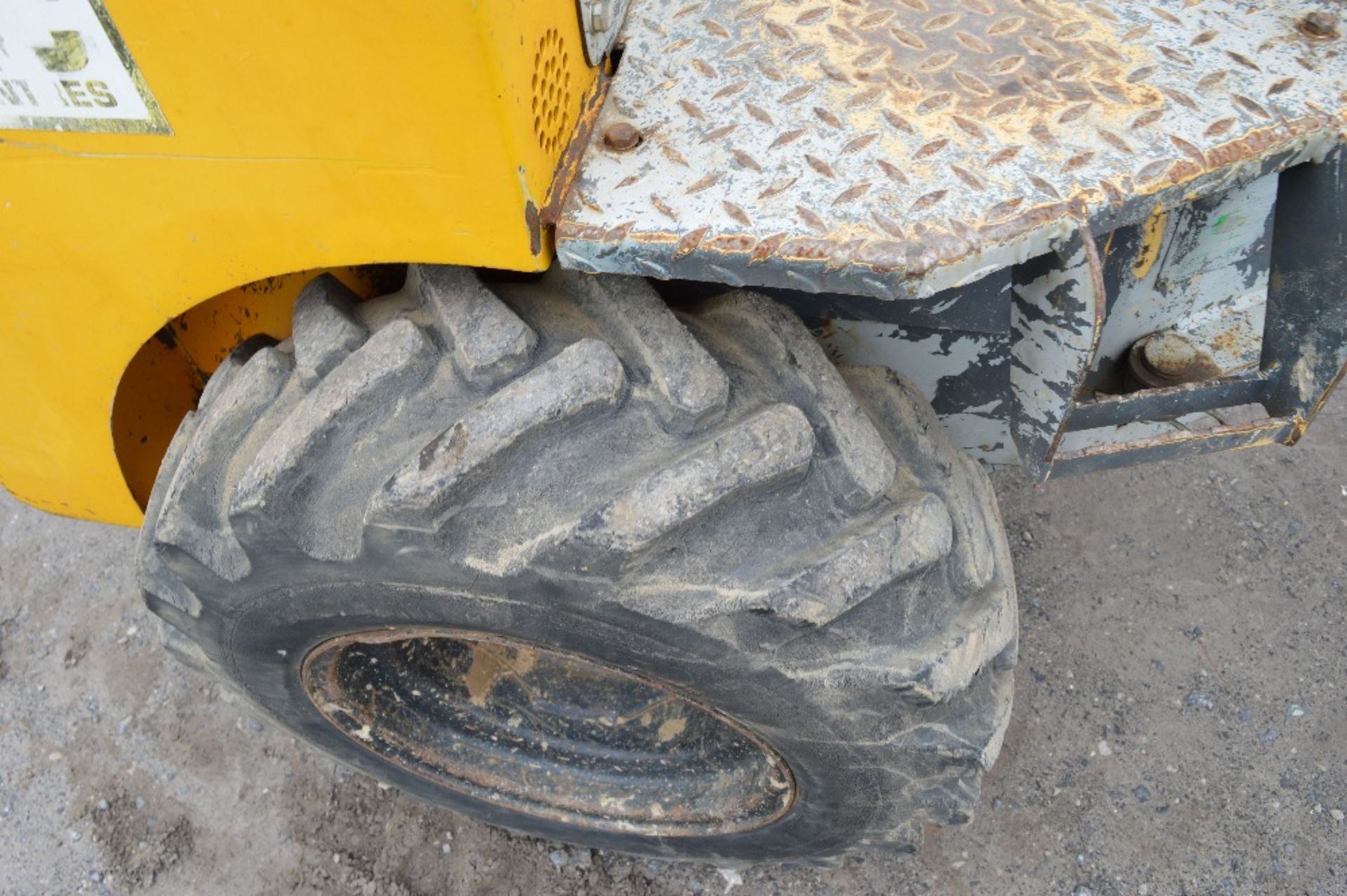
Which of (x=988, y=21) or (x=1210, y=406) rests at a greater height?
(x=988, y=21)

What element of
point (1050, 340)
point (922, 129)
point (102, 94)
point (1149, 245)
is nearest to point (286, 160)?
point (102, 94)

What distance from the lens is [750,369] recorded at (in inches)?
47.1

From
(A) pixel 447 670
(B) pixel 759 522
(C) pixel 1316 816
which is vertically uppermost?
(B) pixel 759 522

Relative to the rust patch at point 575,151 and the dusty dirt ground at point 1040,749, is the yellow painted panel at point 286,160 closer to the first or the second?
the rust patch at point 575,151

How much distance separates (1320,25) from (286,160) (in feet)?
3.62

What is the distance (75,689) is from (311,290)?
1.42m

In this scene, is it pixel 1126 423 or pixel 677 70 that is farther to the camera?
pixel 1126 423

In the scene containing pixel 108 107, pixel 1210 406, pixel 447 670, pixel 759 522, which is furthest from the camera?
pixel 447 670

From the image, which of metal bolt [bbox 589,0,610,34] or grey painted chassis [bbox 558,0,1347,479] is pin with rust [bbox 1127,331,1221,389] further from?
metal bolt [bbox 589,0,610,34]

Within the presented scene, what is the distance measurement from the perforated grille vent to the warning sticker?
1.21ft

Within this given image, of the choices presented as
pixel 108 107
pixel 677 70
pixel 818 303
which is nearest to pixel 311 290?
pixel 108 107

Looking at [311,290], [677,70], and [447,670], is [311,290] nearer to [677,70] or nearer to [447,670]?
[677,70]

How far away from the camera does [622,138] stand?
1.11 meters

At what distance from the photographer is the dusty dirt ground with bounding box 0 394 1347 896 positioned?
1.89 m
